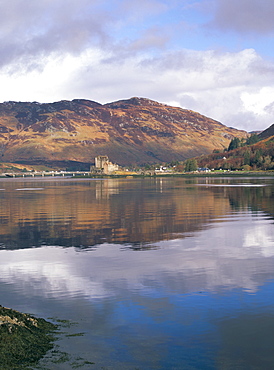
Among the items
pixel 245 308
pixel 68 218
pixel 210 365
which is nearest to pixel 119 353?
pixel 210 365

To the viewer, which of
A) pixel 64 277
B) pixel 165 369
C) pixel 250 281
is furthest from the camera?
pixel 64 277

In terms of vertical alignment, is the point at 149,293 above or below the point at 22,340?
below

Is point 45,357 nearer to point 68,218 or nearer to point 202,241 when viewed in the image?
point 202,241

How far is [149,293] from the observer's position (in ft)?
75.4

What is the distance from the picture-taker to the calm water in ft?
52.1

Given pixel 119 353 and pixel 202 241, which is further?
pixel 202 241

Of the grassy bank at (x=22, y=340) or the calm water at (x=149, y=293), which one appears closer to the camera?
the grassy bank at (x=22, y=340)

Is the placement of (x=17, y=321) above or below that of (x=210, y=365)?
above

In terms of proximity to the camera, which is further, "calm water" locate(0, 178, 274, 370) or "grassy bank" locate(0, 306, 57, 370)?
"calm water" locate(0, 178, 274, 370)

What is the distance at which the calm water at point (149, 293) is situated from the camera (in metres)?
15.9

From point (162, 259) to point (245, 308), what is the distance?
1164cm

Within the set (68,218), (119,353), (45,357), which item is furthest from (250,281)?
(68,218)

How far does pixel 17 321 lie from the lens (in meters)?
16.6

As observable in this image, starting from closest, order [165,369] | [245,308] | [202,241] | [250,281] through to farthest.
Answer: [165,369] → [245,308] → [250,281] → [202,241]
